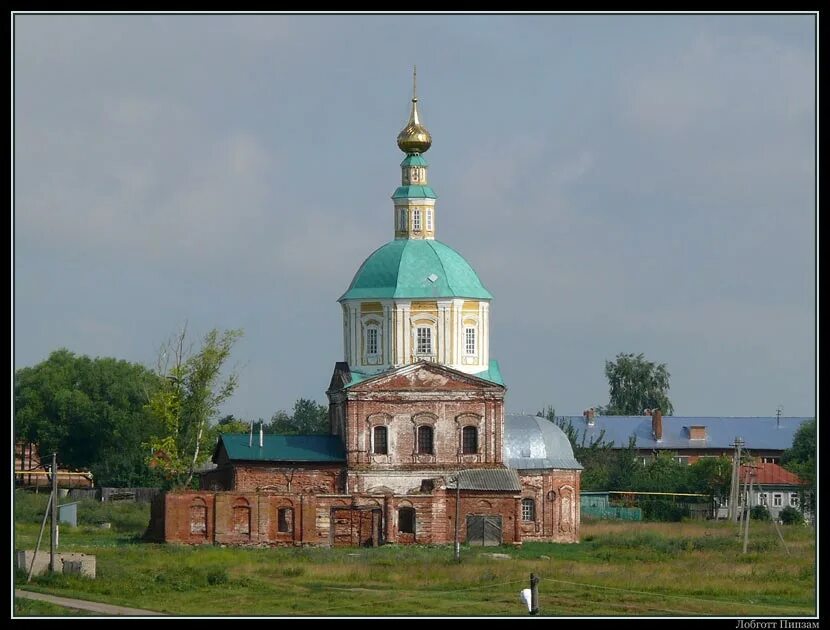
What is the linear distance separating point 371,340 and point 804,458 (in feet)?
91.8

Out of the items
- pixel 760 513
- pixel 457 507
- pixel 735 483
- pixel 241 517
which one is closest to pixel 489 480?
pixel 457 507

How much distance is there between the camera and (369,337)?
62031mm

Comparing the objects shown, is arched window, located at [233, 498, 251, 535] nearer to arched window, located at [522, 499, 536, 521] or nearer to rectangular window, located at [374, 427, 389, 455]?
rectangular window, located at [374, 427, 389, 455]

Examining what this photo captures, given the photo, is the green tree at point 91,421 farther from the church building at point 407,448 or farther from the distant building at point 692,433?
the distant building at point 692,433

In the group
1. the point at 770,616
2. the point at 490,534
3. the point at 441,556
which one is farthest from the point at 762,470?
the point at 770,616

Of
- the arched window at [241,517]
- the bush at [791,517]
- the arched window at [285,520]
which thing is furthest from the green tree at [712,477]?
the arched window at [241,517]

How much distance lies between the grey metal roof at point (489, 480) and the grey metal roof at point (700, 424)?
35.4m

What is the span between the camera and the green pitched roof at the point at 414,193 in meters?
62.8

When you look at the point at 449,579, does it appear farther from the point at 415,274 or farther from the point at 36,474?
the point at 36,474

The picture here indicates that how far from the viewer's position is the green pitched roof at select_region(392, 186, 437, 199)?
62.8m

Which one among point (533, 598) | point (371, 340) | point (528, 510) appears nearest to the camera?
point (533, 598)
